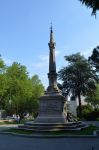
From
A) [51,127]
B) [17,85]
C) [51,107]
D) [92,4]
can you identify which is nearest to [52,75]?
[51,107]

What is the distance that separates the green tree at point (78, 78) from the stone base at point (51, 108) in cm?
3259

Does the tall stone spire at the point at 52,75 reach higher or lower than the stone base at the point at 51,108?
higher

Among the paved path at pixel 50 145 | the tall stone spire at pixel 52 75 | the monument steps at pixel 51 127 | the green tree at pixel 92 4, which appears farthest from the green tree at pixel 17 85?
the green tree at pixel 92 4

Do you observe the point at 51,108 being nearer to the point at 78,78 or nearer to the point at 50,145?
the point at 50,145

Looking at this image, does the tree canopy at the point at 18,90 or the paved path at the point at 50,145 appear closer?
the paved path at the point at 50,145

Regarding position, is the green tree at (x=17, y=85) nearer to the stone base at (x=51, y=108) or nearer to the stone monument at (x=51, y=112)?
the stone monument at (x=51, y=112)

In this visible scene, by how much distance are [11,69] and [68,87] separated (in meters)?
12.4

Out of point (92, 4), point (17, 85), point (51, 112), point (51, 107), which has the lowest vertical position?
point (51, 112)

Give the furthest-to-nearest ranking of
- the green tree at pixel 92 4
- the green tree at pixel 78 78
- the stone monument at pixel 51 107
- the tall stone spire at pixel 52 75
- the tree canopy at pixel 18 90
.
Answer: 1. the green tree at pixel 78 78
2. the tree canopy at pixel 18 90
3. the tall stone spire at pixel 52 75
4. the stone monument at pixel 51 107
5. the green tree at pixel 92 4

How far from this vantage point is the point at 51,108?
1293 inches

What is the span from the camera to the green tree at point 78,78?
66000 millimetres

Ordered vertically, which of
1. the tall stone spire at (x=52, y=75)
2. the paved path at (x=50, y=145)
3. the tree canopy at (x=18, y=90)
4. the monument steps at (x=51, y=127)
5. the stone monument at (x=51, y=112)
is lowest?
the paved path at (x=50, y=145)

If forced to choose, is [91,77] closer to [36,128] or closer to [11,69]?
[11,69]

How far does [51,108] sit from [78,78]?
33821mm
